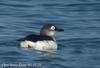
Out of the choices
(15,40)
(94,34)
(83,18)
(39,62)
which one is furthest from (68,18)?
(39,62)

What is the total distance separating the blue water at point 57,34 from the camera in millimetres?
18984

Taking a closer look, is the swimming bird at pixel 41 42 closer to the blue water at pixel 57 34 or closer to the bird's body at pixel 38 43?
the bird's body at pixel 38 43

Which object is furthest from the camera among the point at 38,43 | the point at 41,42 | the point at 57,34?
the point at 57,34

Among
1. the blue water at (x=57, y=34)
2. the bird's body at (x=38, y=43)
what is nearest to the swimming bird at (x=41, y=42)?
the bird's body at (x=38, y=43)

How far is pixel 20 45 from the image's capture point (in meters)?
20.6

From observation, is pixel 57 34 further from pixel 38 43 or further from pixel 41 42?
pixel 38 43

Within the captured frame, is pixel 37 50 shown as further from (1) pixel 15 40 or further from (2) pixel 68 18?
(2) pixel 68 18

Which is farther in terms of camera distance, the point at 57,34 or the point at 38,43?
the point at 57,34

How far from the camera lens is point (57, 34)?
2339cm

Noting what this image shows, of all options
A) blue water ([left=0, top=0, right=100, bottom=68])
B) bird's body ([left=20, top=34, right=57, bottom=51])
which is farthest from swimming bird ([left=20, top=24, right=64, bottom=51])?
blue water ([left=0, top=0, right=100, bottom=68])

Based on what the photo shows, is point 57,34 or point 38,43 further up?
point 38,43

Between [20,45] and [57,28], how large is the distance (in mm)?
1980

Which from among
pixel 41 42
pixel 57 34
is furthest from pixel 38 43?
pixel 57 34

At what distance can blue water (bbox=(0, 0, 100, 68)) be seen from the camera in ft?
62.3
